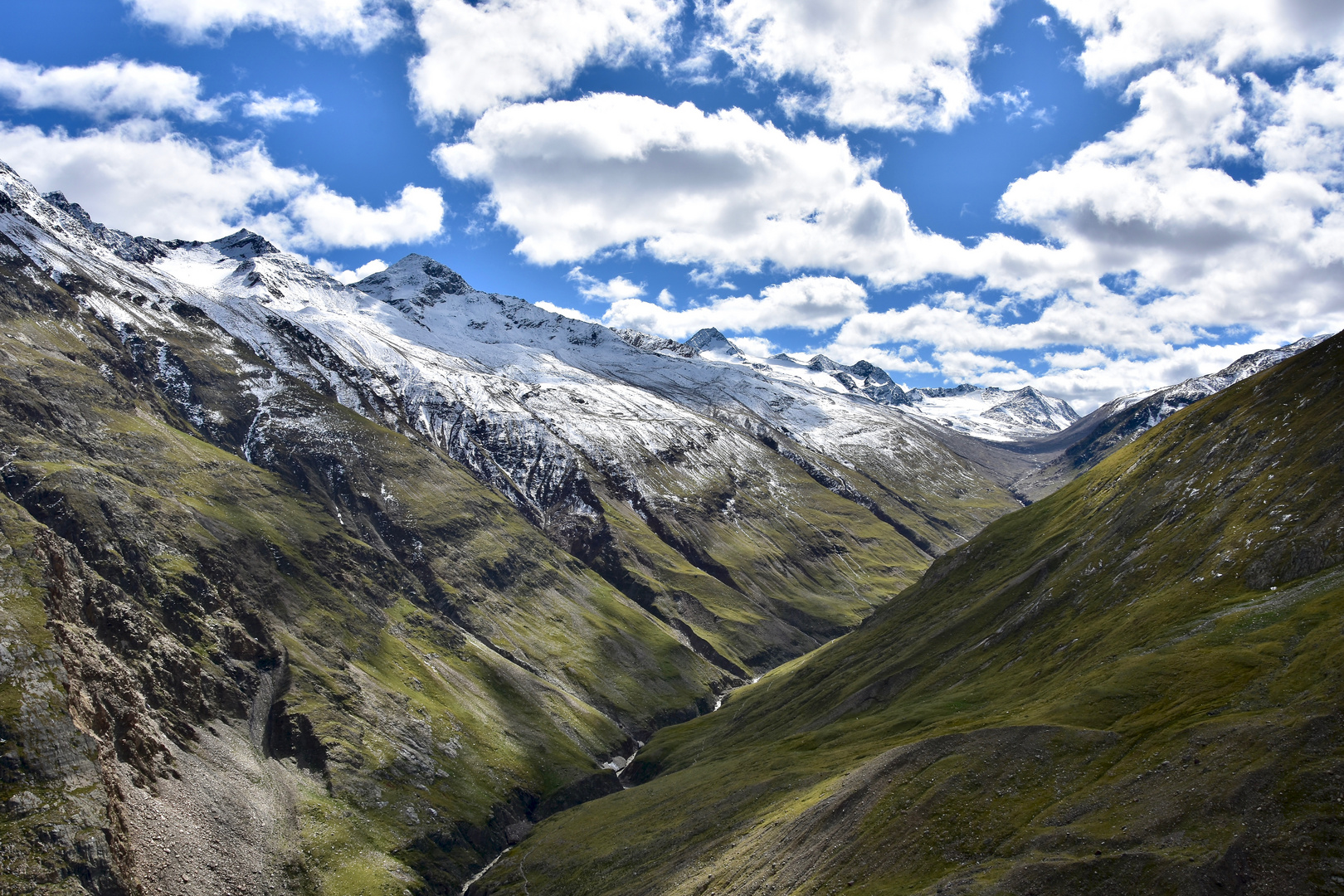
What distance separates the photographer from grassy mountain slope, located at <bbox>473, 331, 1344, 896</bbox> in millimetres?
57062

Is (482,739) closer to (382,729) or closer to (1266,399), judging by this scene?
(382,729)

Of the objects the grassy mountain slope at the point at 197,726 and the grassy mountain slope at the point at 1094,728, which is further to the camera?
the grassy mountain slope at the point at 197,726

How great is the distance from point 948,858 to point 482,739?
5692 inches

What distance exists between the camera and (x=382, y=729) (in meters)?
170

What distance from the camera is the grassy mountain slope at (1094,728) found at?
57062 mm

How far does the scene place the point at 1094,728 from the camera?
77812 mm

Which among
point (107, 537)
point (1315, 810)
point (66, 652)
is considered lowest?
point (1315, 810)

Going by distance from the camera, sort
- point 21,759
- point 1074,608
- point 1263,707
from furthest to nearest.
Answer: point 1074,608, point 21,759, point 1263,707

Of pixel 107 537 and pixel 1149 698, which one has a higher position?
pixel 107 537

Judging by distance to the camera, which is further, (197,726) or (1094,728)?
(197,726)

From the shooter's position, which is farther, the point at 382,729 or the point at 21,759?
the point at 382,729

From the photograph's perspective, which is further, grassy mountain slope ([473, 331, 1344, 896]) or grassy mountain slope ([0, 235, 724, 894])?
grassy mountain slope ([0, 235, 724, 894])

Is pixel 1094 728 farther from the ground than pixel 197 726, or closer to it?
farther from the ground

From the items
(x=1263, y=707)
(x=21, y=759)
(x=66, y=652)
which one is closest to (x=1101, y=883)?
(x=1263, y=707)
